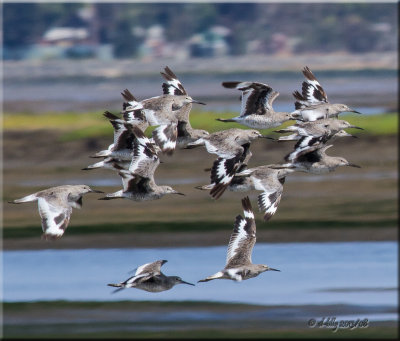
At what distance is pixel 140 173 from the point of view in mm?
14094

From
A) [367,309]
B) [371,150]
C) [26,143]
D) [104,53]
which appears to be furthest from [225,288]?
[104,53]

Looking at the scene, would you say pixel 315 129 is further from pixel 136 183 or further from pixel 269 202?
pixel 136 183

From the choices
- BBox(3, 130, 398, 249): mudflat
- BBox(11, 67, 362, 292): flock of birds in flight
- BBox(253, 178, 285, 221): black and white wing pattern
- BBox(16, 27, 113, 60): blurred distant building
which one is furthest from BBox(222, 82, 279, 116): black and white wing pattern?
BBox(16, 27, 113, 60): blurred distant building

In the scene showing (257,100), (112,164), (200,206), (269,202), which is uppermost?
(257,100)

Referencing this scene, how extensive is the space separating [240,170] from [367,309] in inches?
365

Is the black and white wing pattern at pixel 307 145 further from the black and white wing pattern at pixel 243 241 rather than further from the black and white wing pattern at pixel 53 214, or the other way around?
the black and white wing pattern at pixel 53 214

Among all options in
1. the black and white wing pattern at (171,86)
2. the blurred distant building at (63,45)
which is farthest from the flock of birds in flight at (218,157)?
the blurred distant building at (63,45)

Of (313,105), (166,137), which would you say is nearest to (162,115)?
(166,137)

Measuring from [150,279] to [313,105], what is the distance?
3.14 metres

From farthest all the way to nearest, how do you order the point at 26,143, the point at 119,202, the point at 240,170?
1. the point at 26,143
2. the point at 119,202
3. the point at 240,170

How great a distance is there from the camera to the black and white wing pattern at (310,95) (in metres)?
16.0

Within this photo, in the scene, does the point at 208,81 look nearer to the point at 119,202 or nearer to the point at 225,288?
the point at 119,202

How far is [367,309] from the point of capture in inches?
910

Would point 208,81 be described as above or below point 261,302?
below
